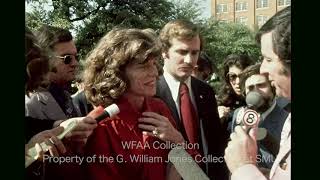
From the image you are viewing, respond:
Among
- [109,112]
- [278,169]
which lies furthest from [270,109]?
[109,112]

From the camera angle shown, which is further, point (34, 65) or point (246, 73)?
point (246, 73)

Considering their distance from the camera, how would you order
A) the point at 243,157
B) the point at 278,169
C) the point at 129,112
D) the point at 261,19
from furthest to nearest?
the point at 261,19
the point at 129,112
the point at 278,169
the point at 243,157

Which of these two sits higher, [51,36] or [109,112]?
[51,36]

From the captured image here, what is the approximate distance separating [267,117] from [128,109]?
1.82ft

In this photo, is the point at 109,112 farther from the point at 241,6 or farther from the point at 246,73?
the point at 241,6

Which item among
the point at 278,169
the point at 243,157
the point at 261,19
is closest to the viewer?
the point at 243,157

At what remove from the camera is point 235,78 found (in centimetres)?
254

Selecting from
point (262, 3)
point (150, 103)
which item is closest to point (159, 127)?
point (150, 103)

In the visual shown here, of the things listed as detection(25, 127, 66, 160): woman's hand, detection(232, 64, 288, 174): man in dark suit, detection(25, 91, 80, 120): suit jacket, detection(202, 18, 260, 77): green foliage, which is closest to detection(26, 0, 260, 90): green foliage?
detection(202, 18, 260, 77): green foliage

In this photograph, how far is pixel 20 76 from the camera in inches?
93.7

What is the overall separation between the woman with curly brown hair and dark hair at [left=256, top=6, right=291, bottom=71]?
1.42 feet

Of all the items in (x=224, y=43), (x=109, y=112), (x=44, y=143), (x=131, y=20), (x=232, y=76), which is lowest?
(x=44, y=143)

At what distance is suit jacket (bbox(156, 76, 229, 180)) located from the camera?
2.48 metres

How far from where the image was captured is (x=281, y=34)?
7.69ft
